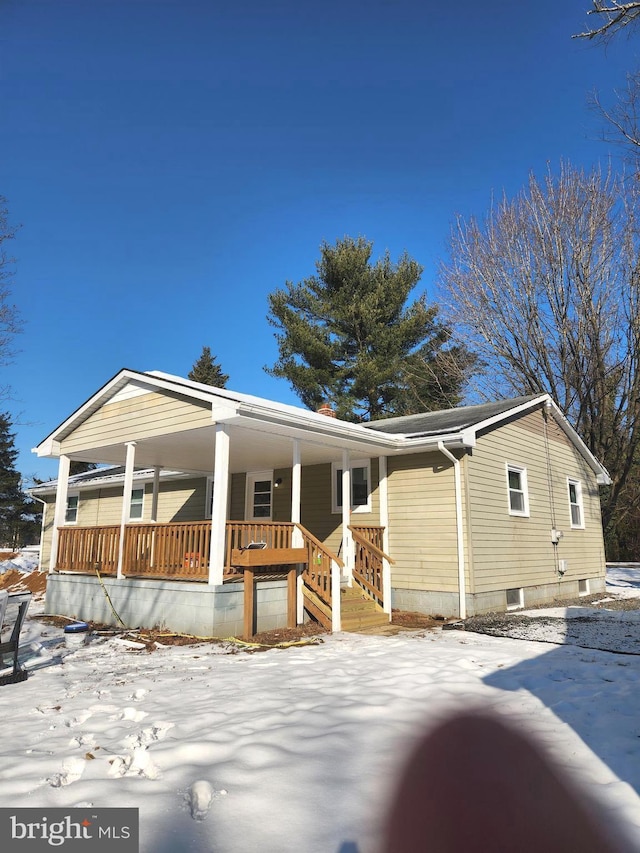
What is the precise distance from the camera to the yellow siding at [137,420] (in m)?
8.95

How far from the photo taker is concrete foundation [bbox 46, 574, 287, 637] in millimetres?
7902

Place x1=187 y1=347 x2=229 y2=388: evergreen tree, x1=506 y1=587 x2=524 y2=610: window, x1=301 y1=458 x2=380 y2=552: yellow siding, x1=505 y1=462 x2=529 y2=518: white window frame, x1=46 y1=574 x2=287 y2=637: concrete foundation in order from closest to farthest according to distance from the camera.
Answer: x1=46 y1=574 x2=287 y2=637: concrete foundation < x1=506 y1=587 x2=524 y2=610: window < x1=301 y1=458 x2=380 y2=552: yellow siding < x1=505 y1=462 x2=529 y2=518: white window frame < x1=187 y1=347 x2=229 y2=388: evergreen tree

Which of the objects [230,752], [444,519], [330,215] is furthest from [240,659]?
[330,215]

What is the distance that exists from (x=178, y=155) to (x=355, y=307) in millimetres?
11532

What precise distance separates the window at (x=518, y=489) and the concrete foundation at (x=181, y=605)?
629 centimetres

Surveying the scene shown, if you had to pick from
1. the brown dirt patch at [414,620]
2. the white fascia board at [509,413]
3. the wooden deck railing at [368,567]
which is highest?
the white fascia board at [509,413]

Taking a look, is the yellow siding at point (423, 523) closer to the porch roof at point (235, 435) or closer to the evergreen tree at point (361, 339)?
the porch roof at point (235, 435)

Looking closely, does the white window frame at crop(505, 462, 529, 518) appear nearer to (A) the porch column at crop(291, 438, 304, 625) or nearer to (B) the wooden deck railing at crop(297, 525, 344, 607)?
(B) the wooden deck railing at crop(297, 525, 344, 607)

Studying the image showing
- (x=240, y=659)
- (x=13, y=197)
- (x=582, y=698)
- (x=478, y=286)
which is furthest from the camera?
(x=478, y=286)

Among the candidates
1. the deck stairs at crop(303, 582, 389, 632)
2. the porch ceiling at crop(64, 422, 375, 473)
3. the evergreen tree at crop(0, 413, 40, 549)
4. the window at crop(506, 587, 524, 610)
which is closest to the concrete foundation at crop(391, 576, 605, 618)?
the window at crop(506, 587, 524, 610)

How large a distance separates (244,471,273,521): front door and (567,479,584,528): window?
867 centimetres

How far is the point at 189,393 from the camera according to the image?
8.73m

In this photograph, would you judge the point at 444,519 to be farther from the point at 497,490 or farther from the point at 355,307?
the point at 355,307

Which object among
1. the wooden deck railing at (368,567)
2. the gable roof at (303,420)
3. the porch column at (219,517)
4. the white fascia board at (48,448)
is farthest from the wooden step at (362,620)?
the white fascia board at (48,448)
